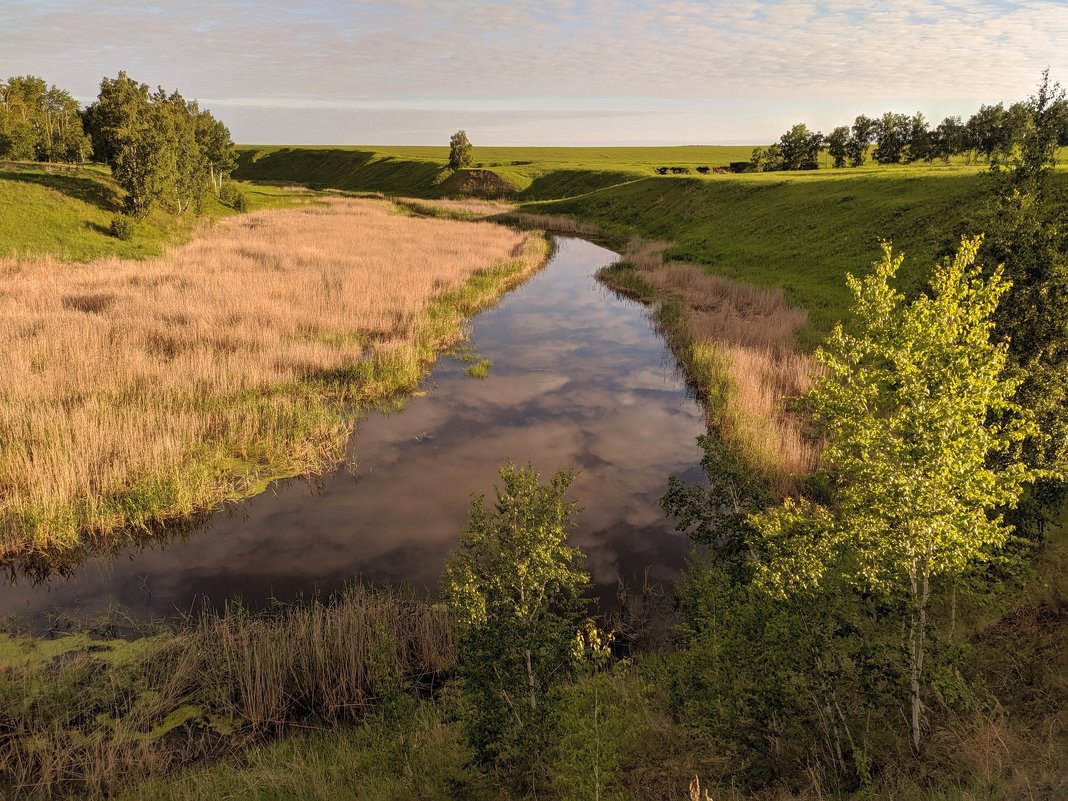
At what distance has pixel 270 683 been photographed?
26.0ft

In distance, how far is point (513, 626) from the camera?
585cm

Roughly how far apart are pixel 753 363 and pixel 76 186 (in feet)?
138

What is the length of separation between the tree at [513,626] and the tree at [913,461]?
2211mm

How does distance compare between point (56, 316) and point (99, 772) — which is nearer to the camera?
point (99, 772)

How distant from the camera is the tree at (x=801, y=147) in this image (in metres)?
85.6

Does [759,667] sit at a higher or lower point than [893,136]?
lower

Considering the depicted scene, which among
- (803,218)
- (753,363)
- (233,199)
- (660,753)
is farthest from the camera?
(233,199)

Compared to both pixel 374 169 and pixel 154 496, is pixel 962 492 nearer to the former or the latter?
pixel 154 496

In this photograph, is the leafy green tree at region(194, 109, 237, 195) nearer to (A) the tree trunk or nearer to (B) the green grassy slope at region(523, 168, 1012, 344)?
(B) the green grassy slope at region(523, 168, 1012, 344)

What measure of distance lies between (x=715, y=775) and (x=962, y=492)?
352 centimetres

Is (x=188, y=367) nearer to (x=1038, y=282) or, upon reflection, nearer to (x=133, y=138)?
(x=1038, y=282)

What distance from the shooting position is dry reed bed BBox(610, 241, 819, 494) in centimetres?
1361

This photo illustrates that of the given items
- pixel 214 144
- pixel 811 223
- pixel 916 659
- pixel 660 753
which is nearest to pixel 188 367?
pixel 660 753

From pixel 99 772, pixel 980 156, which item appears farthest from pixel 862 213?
pixel 980 156
